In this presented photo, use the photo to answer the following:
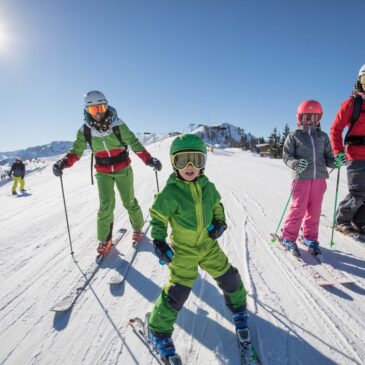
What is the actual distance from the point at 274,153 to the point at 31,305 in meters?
59.6

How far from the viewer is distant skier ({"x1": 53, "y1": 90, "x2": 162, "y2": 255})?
4238 mm

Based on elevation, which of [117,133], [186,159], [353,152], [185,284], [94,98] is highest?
[94,98]

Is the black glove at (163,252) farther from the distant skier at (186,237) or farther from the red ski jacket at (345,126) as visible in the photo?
the red ski jacket at (345,126)

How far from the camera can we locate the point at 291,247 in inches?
163

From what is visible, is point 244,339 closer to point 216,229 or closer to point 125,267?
point 216,229

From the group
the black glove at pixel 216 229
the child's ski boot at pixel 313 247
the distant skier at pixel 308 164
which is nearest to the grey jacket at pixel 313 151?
the distant skier at pixel 308 164

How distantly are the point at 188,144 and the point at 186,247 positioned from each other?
99cm

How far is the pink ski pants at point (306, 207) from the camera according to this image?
4.03 meters

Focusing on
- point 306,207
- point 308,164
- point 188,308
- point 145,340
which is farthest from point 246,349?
point 308,164

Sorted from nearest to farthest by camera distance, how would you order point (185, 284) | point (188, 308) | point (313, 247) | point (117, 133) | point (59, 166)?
point (185, 284) → point (188, 308) → point (313, 247) → point (59, 166) → point (117, 133)

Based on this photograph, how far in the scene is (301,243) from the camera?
14.7ft

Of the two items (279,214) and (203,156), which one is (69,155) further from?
(279,214)

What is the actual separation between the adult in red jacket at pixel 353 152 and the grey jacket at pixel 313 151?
0.28 metres

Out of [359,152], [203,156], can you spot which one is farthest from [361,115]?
[203,156]
